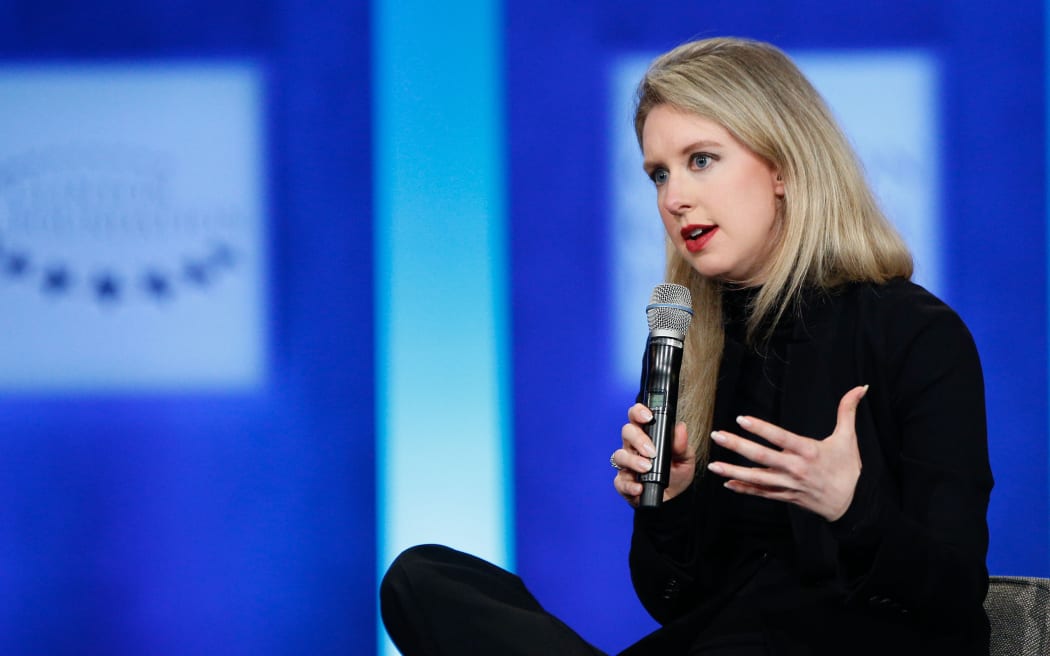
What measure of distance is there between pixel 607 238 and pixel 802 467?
1.47m

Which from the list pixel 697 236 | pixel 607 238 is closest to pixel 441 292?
pixel 607 238

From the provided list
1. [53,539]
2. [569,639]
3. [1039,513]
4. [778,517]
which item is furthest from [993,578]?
[53,539]

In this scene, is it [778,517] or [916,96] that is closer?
[778,517]

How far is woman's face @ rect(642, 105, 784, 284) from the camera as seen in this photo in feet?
5.29

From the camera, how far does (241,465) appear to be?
262 centimetres

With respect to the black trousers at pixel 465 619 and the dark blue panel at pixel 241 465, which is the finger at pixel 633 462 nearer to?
the black trousers at pixel 465 619

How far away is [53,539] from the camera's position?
2.61 meters

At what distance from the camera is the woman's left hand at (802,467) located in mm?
1176

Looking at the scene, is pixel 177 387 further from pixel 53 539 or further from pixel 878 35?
pixel 878 35

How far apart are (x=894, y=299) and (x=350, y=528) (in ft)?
4.81

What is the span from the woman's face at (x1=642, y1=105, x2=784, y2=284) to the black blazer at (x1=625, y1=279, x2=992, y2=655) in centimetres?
14

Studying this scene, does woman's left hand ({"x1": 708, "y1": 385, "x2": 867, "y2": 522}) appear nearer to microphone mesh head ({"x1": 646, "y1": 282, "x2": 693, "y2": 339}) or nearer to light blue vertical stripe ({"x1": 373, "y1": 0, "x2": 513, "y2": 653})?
microphone mesh head ({"x1": 646, "y1": 282, "x2": 693, "y2": 339})

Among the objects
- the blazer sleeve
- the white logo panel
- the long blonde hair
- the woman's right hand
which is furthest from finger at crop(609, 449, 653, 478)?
the white logo panel

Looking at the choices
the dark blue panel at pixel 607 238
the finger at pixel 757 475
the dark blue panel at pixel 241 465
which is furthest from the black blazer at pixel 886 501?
the dark blue panel at pixel 241 465
